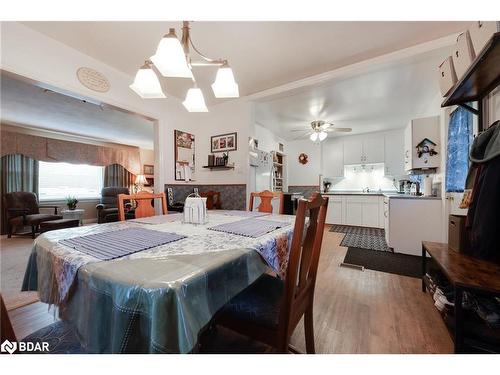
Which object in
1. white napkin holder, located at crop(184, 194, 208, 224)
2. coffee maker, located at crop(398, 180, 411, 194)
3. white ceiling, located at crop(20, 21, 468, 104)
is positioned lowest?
white napkin holder, located at crop(184, 194, 208, 224)

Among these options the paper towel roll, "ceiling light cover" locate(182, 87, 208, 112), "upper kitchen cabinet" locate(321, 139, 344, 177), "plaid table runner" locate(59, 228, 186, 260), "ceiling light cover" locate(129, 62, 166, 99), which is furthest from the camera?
"upper kitchen cabinet" locate(321, 139, 344, 177)

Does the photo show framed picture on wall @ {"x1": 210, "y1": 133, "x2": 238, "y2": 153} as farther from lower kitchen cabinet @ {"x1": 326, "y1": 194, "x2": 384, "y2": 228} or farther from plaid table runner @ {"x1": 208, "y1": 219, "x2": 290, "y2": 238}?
lower kitchen cabinet @ {"x1": 326, "y1": 194, "x2": 384, "y2": 228}

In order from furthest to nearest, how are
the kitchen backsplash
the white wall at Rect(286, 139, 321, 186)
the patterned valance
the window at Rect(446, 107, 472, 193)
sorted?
the white wall at Rect(286, 139, 321, 186)
the kitchen backsplash
the patterned valance
the window at Rect(446, 107, 472, 193)

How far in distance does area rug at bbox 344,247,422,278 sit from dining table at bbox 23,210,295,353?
2.05 meters

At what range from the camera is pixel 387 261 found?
2.64 metres

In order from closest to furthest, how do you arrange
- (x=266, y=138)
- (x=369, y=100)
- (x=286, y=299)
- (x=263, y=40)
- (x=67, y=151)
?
(x=286, y=299), (x=263, y=40), (x=369, y=100), (x=266, y=138), (x=67, y=151)

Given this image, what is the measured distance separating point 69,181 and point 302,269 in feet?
22.2

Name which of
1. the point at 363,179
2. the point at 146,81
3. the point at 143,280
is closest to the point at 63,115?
the point at 146,81

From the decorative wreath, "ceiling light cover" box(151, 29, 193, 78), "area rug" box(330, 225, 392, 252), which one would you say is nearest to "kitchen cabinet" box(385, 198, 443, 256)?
"area rug" box(330, 225, 392, 252)

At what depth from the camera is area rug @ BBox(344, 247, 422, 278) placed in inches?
93.0

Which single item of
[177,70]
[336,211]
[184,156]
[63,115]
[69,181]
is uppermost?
[63,115]

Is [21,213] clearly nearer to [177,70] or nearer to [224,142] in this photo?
[224,142]
